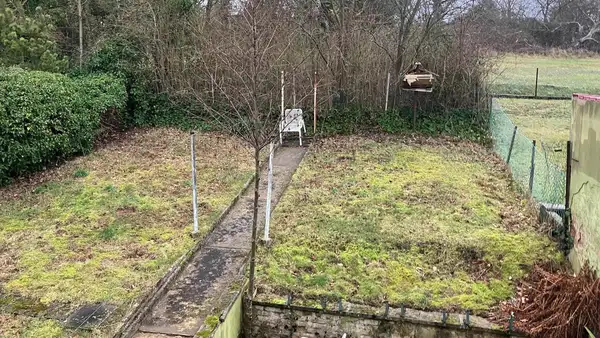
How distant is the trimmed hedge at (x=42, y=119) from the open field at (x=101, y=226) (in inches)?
15.2

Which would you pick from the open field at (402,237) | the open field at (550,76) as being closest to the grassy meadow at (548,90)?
the open field at (550,76)

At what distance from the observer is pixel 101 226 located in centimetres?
827

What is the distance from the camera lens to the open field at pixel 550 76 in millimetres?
21594

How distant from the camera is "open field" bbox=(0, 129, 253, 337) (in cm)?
614

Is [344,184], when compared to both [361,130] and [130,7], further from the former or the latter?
[130,7]

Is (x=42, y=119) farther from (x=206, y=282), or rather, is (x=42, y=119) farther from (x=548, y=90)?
(x=548, y=90)

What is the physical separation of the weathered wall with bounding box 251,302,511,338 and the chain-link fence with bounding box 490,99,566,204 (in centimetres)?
335

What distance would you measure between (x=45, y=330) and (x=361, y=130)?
10.6 metres

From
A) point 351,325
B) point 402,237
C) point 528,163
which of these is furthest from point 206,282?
point 528,163

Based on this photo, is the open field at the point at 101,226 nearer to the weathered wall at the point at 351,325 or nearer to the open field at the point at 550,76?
the weathered wall at the point at 351,325

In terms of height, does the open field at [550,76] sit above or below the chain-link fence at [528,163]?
above

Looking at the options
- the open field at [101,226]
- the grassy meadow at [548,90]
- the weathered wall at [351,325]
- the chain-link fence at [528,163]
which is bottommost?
the weathered wall at [351,325]

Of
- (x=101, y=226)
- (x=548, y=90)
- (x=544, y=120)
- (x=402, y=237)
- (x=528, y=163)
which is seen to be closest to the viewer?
(x=402, y=237)

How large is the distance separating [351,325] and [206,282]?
1986 mm
